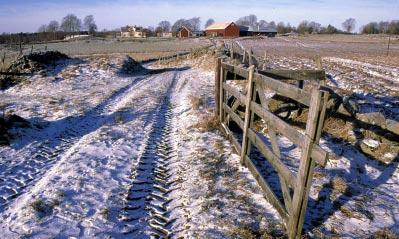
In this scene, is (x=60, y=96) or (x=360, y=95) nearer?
(x=360, y=95)

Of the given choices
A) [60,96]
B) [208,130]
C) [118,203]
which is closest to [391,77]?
[208,130]

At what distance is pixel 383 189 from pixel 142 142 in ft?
17.3

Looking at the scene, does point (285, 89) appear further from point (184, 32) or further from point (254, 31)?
point (254, 31)

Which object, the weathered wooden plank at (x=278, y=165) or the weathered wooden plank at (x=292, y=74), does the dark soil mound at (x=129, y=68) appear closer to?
the weathered wooden plank at (x=292, y=74)

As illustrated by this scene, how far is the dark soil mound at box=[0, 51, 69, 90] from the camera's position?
18.3m

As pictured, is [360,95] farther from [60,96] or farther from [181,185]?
[60,96]

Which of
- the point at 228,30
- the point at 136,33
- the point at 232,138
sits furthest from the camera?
the point at 136,33

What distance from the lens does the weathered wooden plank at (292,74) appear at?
752 cm

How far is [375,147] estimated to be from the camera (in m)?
7.61

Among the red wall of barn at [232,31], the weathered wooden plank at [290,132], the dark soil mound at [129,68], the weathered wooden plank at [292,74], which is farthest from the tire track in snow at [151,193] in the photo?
the red wall of barn at [232,31]

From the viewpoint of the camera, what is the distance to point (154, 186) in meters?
6.22

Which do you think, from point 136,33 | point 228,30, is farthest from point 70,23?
point 228,30

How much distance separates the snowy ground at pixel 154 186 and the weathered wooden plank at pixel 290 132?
126 cm

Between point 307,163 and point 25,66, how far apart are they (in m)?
20.2
